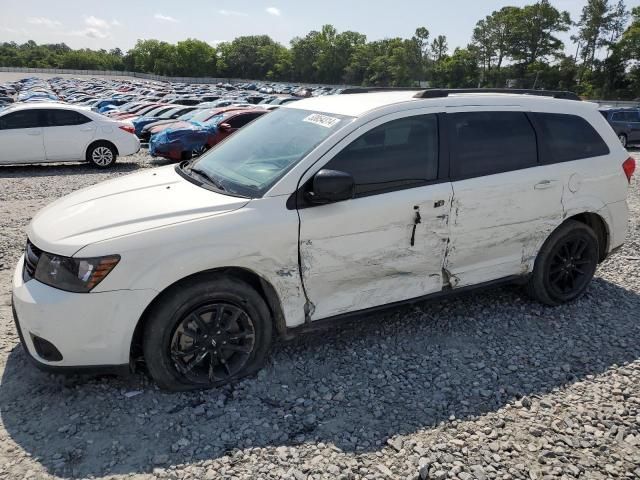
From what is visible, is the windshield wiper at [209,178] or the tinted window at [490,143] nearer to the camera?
the windshield wiper at [209,178]

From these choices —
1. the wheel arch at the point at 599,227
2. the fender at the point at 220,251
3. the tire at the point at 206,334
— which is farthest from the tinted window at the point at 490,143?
the tire at the point at 206,334

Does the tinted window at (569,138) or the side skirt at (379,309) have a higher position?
the tinted window at (569,138)

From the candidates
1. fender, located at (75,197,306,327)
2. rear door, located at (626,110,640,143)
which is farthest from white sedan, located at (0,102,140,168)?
rear door, located at (626,110,640,143)

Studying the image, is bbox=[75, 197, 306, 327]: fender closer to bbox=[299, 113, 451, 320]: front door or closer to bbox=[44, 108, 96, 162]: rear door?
bbox=[299, 113, 451, 320]: front door

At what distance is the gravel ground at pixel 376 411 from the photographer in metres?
2.68

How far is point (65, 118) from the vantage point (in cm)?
1183

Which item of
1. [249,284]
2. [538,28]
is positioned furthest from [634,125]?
[538,28]

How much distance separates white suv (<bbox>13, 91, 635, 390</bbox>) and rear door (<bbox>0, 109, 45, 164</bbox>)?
9257 mm

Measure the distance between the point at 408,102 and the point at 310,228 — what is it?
127cm

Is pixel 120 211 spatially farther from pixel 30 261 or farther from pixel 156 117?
pixel 156 117

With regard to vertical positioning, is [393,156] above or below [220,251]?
above

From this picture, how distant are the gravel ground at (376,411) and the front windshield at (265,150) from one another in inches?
50.2

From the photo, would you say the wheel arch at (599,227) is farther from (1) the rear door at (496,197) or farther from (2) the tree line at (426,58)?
(2) the tree line at (426,58)

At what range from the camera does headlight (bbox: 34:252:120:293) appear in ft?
9.29
